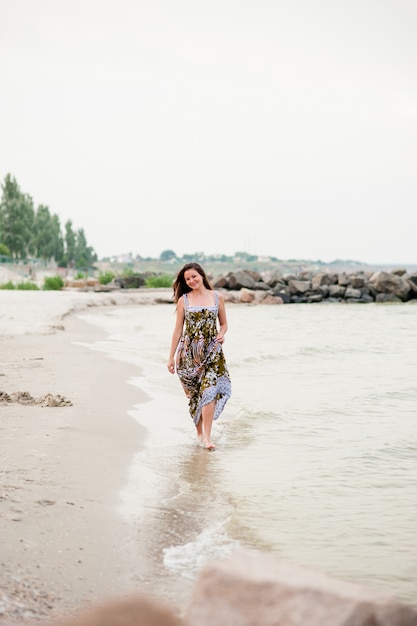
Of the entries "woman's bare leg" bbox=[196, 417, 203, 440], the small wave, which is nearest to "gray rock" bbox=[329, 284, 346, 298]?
"woman's bare leg" bbox=[196, 417, 203, 440]

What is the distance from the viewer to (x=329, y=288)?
192 ft

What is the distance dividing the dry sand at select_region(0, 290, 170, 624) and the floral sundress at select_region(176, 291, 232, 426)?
0.72 m

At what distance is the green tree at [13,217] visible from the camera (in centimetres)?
8575

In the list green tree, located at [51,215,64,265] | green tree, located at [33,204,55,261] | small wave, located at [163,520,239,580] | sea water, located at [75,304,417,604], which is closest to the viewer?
small wave, located at [163,520,239,580]

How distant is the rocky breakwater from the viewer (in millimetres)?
56688

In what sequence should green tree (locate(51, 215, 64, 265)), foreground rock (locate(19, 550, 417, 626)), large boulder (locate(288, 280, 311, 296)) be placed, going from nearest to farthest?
foreground rock (locate(19, 550, 417, 626)), large boulder (locate(288, 280, 311, 296)), green tree (locate(51, 215, 64, 265))

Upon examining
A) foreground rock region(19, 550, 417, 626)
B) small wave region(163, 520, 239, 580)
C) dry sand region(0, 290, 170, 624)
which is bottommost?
small wave region(163, 520, 239, 580)

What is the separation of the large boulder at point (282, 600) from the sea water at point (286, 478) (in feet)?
4.75

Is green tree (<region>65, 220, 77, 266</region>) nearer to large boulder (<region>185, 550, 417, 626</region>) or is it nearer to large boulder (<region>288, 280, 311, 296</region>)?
large boulder (<region>288, 280, 311, 296</region>)

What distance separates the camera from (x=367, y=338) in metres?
24.7

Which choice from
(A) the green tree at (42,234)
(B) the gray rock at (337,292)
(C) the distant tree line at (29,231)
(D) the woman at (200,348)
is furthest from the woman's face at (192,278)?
(A) the green tree at (42,234)

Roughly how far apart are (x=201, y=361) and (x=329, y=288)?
51003mm

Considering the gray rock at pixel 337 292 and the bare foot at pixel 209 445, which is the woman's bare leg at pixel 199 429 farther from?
the gray rock at pixel 337 292

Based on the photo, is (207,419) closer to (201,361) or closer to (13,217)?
(201,361)
